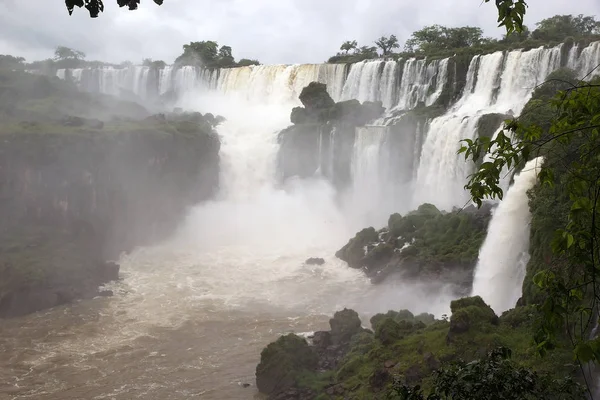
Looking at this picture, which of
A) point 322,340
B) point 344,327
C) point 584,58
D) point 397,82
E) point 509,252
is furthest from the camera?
point 397,82

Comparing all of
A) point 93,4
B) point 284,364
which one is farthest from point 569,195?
point 284,364

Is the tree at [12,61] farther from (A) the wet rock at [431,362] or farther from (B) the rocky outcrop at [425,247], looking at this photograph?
(A) the wet rock at [431,362]

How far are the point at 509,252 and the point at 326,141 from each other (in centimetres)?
1850

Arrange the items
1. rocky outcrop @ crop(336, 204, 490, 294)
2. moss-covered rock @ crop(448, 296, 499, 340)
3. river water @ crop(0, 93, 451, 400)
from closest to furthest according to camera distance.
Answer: moss-covered rock @ crop(448, 296, 499, 340)
river water @ crop(0, 93, 451, 400)
rocky outcrop @ crop(336, 204, 490, 294)

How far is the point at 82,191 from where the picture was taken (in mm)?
24234

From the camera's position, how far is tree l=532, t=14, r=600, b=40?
123ft

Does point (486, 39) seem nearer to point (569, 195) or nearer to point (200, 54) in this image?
point (200, 54)

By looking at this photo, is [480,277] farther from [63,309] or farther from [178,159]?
[178,159]

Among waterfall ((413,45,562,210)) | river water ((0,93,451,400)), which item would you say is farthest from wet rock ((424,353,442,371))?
waterfall ((413,45,562,210))

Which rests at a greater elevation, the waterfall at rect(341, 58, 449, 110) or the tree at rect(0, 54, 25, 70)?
the tree at rect(0, 54, 25, 70)

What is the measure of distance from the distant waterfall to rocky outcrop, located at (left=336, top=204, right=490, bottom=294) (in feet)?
7.45

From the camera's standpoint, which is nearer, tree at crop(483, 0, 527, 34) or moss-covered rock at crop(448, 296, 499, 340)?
tree at crop(483, 0, 527, 34)

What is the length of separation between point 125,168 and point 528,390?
987 inches

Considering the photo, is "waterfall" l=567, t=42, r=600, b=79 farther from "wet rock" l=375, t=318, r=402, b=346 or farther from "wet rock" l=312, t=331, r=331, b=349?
"wet rock" l=312, t=331, r=331, b=349
